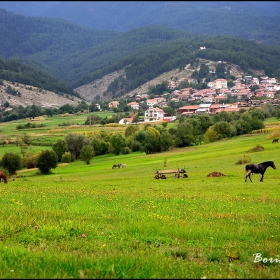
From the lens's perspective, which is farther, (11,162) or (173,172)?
(11,162)

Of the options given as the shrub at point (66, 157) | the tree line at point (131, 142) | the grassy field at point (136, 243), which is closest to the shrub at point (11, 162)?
the tree line at point (131, 142)

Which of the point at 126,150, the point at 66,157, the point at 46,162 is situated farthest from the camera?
Result: the point at 126,150

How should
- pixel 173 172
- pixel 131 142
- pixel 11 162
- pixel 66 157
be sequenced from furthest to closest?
pixel 131 142 < pixel 66 157 < pixel 11 162 < pixel 173 172

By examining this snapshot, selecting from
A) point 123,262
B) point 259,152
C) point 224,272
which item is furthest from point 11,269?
point 259,152

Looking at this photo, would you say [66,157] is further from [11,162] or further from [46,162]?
[46,162]

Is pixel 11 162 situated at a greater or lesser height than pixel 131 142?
lesser

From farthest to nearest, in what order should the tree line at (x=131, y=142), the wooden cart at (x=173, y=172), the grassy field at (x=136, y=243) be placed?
the tree line at (x=131, y=142) → the wooden cart at (x=173, y=172) → the grassy field at (x=136, y=243)

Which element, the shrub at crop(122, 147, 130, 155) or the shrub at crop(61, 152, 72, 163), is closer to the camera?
the shrub at crop(61, 152, 72, 163)

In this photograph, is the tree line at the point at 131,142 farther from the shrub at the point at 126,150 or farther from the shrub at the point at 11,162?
the shrub at the point at 11,162

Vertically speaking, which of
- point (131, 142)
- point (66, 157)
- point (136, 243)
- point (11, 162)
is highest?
point (136, 243)

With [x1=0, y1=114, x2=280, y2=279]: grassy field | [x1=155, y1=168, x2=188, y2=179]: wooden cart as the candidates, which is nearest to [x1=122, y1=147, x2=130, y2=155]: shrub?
[x1=155, y1=168, x2=188, y2=179]: wooden cart

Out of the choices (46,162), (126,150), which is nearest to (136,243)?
(46,162)

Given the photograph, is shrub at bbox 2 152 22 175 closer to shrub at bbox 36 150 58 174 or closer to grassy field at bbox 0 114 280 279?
shrub at bbox 36 150 58 174

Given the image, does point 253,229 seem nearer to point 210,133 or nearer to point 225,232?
point 225,232
